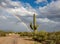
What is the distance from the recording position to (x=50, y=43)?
27703 mm

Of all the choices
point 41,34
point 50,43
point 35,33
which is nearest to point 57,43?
point 50,43

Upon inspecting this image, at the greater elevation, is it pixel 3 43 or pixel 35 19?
pixel 35 19

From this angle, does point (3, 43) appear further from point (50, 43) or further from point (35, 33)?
point (35, 33)

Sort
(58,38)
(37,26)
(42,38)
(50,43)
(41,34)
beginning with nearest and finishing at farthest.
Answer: (50,43)
(58,38)
(42,38)
(41,34)
(37,26)

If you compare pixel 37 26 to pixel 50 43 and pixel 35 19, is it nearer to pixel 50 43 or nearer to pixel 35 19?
pixel 35 19

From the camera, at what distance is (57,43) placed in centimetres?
2916

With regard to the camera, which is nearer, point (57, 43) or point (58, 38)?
point (57, 43)

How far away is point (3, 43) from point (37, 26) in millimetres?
13150

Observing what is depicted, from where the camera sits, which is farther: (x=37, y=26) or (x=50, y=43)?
(x=37, y=26)

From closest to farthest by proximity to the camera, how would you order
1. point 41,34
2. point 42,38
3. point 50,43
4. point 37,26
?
1. point 50,43
2. point 42,38
3. point 41,34
4. point 37,26

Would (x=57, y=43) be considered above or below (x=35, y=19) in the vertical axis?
below

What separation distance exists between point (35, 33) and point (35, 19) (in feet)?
10.8

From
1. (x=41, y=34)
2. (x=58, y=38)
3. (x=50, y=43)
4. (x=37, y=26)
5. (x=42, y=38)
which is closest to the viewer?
(x=50, y=43)

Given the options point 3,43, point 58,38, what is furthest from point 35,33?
point 3,43
